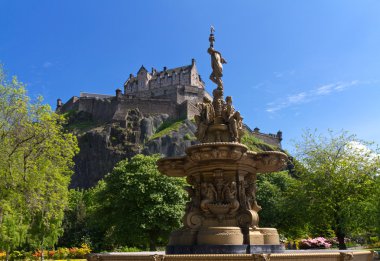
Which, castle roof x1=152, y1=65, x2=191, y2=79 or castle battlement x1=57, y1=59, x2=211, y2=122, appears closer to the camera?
castle battlement x1=57, y1=59, x2=211, y2=122

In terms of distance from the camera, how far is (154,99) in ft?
316

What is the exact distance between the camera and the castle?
94.9m

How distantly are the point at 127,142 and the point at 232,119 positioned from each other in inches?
2868

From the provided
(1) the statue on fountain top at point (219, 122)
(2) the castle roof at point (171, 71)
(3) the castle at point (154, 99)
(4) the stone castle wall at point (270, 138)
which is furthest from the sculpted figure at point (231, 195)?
(2) the castle roof at point (171, 71)

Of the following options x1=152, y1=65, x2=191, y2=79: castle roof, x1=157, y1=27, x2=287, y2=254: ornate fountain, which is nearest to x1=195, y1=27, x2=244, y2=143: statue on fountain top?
x1=157, y1=27, x2=287, y2=254: ornate fountain

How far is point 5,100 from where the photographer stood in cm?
2008

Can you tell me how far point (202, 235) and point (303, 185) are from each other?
813 inches

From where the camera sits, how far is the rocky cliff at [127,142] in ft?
262

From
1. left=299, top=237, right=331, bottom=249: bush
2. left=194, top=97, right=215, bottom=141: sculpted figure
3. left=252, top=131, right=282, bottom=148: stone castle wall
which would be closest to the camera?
left=194, top=97, right=215, bottom=141: sculpted figure

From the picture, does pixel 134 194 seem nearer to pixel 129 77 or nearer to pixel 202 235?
pixel 202 235

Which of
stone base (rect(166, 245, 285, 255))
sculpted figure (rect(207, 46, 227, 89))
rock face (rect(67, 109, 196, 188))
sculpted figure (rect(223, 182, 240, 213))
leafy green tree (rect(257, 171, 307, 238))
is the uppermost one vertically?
rock face (rect(67, 109, 196, 188))

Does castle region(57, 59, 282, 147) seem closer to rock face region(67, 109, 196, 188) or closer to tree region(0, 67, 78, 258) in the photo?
rock face region(67, 109, 196, 188)

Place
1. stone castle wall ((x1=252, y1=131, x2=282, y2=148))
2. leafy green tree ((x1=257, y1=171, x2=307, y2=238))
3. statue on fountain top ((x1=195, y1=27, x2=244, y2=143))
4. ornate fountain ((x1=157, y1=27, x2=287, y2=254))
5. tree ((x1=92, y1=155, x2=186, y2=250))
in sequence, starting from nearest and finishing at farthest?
ornate fountain ((x1=157, y1=27, x2=287, y2=254)) < statue on fountain top ((x1=195, y1=27, x2=244, y2=143)) < tree ((x1=92, y1=155, x2=186, y2=250)) < leafy green tree ((x1=257, y1=171, x2=307, y2=238)) < stone castle wall ((x1=252, y1=131, x2=282, y2=148))

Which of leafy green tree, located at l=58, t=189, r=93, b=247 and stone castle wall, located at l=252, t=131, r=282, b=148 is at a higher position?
stone castle wall, located at l=252, t=131, r=282, b=148
